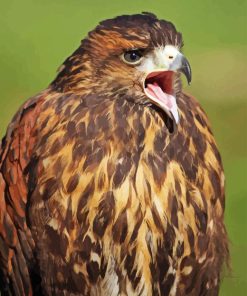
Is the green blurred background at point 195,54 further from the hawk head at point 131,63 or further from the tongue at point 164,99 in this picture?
the tongue at point 164,99

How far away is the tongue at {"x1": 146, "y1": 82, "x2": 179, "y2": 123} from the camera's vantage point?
326cm

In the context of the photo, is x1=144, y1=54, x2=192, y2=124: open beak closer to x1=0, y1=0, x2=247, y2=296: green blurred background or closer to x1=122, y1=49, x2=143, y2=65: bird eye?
x1=122, y1=49, x2=143, y2=65: bird eye

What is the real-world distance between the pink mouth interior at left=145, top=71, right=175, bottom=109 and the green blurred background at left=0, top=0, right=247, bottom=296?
11.0 inches

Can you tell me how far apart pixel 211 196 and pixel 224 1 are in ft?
2.60

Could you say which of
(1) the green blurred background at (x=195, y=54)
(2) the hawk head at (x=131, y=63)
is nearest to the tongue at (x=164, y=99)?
(2) the hawk head at (x=131, y=63)

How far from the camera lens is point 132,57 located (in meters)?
3.30

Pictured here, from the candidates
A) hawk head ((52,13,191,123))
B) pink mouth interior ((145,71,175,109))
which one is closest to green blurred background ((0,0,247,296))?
hawk head ((52,13,191,123))

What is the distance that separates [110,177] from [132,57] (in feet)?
0.92

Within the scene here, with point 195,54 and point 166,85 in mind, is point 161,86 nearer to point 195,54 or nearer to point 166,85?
point 166,85

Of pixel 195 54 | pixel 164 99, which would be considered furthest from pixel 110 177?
pixel 195 54

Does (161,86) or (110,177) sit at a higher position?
(161,86)

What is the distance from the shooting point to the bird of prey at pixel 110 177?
332 centimetres

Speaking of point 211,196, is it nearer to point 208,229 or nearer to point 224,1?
point 208,229

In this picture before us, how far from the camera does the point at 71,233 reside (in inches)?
131
